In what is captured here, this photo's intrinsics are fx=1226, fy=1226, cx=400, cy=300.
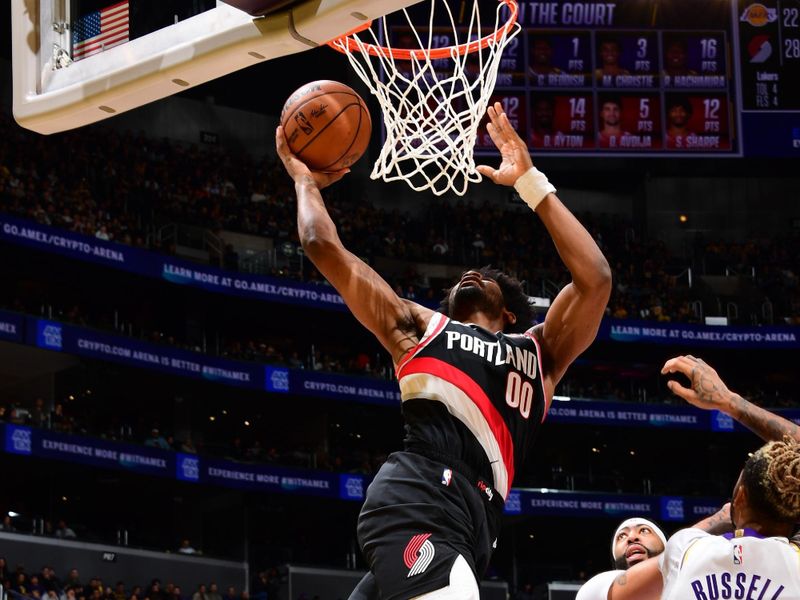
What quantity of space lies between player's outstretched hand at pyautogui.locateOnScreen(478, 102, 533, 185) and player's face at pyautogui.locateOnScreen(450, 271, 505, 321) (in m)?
0.33

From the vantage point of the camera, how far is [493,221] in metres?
27.8

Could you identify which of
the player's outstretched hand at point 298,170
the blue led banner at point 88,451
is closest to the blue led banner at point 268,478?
the blue led banner at point 88,451

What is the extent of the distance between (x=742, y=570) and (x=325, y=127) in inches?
71.2

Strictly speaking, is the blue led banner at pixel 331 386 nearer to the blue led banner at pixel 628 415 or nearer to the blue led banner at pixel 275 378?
the blue led banner at pixel 275 378

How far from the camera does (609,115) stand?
916 inches

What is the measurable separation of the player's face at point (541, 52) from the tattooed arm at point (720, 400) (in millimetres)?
20175

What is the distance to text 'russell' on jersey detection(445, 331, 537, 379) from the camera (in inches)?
130

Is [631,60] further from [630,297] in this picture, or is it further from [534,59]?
[630,297]

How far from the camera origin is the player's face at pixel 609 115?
2323cm

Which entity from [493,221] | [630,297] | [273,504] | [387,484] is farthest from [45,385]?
[387,484]

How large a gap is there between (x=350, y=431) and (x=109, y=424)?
16.8 feet

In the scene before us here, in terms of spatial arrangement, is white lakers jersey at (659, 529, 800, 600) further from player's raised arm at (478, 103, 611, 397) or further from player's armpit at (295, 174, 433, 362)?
player's armpit at (295, 174, 433, 362)

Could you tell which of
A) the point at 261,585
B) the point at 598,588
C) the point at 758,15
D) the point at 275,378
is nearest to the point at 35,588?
the point at 261,585

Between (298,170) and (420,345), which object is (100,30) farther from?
(420,345)
